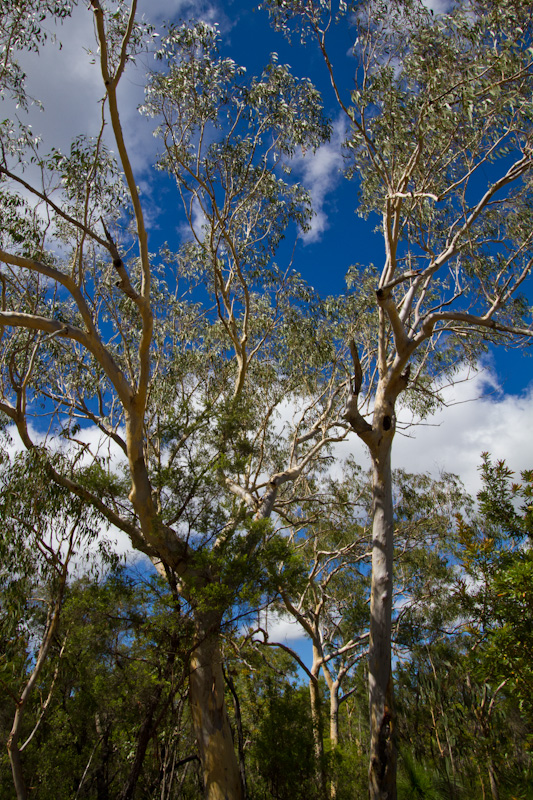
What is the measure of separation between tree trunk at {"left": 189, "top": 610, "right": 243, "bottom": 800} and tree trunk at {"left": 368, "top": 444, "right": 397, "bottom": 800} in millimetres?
1462

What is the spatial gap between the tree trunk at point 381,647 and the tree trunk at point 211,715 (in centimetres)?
146

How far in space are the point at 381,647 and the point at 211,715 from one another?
1947 mm

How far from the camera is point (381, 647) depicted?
570 cm

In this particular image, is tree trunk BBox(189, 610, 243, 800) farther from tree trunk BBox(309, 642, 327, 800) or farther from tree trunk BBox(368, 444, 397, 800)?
tree trunk BBox(309, 642, 327, 800)

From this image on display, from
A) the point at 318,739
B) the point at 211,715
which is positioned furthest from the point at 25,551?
the point at 318,739

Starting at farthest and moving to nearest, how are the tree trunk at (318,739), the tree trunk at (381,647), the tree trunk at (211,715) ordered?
the tree trunk at (318,739) < the tree trunk at (211,715) < the tree trunk at (381,647)

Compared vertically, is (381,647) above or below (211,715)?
above

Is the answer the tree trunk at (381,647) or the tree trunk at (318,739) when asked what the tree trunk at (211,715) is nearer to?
the tree trunk at (381,647)

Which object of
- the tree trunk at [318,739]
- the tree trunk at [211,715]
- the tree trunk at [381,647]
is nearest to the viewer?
the tree trunk at [381,647]

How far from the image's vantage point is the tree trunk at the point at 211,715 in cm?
573

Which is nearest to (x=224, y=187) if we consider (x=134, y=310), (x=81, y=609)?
(x=134, y=310)

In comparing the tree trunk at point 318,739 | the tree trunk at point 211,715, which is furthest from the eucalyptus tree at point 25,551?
the tree trunk at point 318,739

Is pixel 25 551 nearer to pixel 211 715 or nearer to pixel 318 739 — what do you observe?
pixel 211 715

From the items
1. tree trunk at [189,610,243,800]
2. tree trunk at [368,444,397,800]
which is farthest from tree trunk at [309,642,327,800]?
tree trunk at [368,444,397,800]
